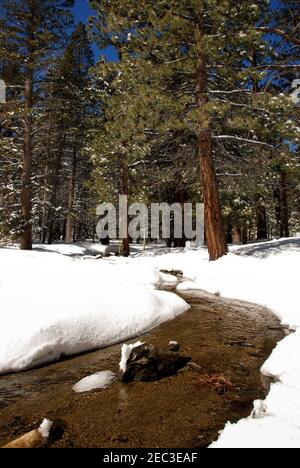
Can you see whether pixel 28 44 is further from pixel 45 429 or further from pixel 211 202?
pixel 45 429

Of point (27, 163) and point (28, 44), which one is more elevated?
point (28, 44)

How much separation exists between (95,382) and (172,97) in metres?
9.52

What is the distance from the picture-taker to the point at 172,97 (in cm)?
1136

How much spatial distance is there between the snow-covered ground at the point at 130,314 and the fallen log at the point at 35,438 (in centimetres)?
158

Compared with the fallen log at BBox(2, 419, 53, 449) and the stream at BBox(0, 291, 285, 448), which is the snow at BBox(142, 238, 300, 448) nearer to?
the stream at BBox(0, 291, 285, 448)

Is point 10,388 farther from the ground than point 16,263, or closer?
closer

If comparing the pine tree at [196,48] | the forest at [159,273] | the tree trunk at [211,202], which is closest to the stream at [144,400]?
the forest at [159,273]

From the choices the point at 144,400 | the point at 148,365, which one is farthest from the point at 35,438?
the point at 148,365

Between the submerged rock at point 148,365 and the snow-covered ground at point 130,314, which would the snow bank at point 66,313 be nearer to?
the snow-covered ground at point 130,314

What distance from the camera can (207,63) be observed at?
1230 cm

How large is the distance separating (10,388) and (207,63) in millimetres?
11944

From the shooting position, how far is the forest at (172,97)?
10.6m

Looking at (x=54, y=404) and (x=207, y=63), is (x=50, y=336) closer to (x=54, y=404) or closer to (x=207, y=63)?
(x=54, y=404)
